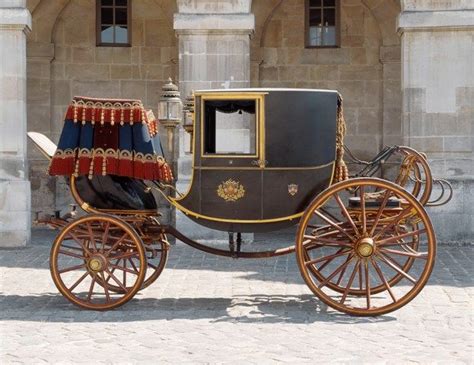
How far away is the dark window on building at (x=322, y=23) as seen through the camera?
17.4 m

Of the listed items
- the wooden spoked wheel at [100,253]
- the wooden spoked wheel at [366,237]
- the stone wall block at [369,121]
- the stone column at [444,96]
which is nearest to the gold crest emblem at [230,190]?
the wooden spoked wheel at [366,237]

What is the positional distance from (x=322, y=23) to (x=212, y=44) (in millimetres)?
3719

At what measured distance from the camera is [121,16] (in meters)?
17.4

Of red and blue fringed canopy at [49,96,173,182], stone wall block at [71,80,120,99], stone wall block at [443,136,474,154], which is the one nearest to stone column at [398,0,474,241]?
stone wall block at [443,136,474,154]

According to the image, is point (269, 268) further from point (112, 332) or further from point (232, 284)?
point (112, 332)

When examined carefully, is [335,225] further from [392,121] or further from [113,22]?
[113,22]

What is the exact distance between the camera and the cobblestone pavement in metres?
6.68

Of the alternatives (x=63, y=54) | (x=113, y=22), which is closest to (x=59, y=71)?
(x=63, y=54)

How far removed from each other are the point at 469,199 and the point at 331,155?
593cm

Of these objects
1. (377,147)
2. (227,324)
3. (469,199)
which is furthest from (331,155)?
(377,147)

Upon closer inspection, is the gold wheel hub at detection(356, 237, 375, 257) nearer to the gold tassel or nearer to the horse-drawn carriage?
the horse-drawn carriage

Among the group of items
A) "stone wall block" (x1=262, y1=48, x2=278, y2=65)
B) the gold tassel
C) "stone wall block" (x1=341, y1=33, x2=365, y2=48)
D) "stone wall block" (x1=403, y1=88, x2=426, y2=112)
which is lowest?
the gold tassel

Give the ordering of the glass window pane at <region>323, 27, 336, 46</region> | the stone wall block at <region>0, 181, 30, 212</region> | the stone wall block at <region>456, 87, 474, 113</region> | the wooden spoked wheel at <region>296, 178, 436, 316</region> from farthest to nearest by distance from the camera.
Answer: the glass window pane at <region>323, 27, 336, 46</region> < the stone wall block at <region>456, 87, 474, 113</region> < the stone wall block at <region>0, 181, 30, 212</region> < the wooden spoked wheel at <region>296, 178, 436, 316</region>

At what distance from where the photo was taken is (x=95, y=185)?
28.3ft
